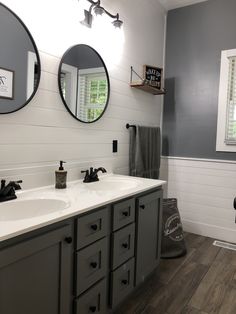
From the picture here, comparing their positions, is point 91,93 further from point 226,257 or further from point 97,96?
point 226,257

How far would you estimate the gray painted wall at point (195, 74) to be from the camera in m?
2.96

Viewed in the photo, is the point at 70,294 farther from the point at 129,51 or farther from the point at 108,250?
the point at 129,51

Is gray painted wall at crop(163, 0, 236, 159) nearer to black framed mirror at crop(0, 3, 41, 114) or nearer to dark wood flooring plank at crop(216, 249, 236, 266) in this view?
dark wood flooring plank at crop(216, 249, 236, 266)

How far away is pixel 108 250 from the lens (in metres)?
1.62

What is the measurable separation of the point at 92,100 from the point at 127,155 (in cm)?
76

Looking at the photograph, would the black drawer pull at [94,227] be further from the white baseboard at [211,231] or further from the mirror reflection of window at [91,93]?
the white baseboard at [211,231]

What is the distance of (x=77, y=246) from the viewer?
135cm

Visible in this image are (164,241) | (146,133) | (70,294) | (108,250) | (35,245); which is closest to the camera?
(35,245)

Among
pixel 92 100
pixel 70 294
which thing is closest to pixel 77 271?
pixel 70 294

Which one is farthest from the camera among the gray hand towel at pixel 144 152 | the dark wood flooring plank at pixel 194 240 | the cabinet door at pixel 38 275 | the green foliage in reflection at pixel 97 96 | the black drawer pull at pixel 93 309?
the dark wood flooring plank at pixel 194 240

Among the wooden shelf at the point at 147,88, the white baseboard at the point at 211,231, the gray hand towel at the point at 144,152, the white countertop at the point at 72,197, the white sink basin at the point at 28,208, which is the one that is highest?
the wooden shelf at the point at 147,88

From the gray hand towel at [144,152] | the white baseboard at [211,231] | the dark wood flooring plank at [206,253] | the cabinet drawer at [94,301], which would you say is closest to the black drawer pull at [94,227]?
the cabinet drawer at [94,301]

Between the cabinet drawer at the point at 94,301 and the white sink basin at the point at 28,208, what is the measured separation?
50 cm

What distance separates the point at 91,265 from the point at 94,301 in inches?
9.4
